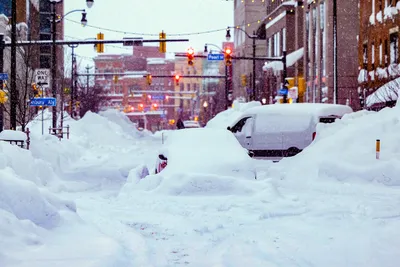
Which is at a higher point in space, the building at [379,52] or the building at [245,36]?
the building at [245,36]

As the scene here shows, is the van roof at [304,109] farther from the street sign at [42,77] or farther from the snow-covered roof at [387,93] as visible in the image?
the snow-covered roof at [387,93]

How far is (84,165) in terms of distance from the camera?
25.5m

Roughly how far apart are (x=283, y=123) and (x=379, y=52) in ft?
74.2

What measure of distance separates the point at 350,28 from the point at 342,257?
51332mm

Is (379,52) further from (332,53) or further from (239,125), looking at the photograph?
(239,125)

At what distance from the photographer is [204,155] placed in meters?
14.6

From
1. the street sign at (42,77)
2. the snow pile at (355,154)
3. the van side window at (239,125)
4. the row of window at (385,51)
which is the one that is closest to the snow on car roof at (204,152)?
the snow pile at (355,154)

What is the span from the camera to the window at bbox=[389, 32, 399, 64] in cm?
4088

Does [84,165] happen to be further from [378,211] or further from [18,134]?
[378,211]

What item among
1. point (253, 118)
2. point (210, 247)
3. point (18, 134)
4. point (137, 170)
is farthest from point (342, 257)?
point (253, 118)

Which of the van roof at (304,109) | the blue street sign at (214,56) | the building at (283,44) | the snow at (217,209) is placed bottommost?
the snow at (217,209)

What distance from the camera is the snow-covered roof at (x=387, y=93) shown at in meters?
34.5

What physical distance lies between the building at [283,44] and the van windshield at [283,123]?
3990 centimetres

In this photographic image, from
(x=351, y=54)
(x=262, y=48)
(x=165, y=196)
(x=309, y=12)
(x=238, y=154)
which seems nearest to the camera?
(x=165, y=196)
